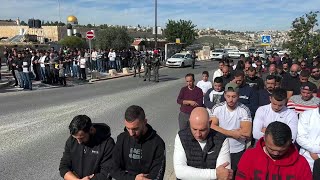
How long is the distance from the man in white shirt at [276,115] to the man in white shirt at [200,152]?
5.44 feet

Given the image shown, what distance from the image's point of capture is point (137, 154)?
12.3 ft

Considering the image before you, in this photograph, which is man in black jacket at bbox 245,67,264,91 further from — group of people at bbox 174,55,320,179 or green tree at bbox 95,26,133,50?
green tree at bbox 95,26,133,50

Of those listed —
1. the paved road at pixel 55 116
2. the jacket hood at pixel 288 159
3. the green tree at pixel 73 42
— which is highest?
the green tree at pixel 73 42

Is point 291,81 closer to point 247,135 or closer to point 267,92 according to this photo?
point 267,92

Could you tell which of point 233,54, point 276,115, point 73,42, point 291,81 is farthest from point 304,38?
point 73,42

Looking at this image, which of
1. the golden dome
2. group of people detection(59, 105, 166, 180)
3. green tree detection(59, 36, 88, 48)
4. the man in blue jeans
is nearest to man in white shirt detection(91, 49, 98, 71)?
the man in blue jeans

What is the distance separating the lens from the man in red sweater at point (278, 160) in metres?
2.93

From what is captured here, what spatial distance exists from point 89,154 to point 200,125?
1.30m

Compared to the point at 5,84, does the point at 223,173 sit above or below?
above

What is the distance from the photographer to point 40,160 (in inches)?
288

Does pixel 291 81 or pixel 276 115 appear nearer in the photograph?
pixel 276 115

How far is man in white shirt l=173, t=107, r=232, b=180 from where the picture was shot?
3539 millimetres

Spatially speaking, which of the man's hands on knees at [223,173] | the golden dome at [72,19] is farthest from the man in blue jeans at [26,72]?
the golden dome at [72,19]

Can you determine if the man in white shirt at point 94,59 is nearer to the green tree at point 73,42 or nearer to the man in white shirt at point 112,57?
the man in white shirt at point 112,57
